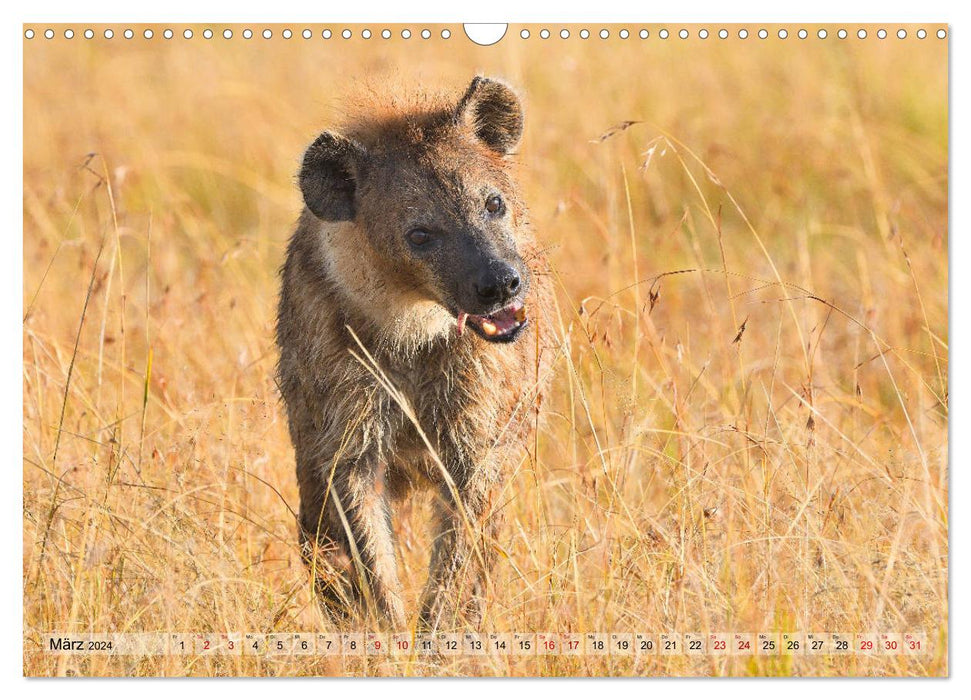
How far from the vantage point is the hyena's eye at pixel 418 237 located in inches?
238

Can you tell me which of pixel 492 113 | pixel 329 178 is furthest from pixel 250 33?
pixel 492 113

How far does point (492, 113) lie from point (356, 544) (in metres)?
1.89

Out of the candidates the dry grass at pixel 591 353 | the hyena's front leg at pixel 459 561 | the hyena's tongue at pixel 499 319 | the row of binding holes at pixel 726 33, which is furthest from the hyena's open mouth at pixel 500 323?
the row of binding holes at pixel 726 33

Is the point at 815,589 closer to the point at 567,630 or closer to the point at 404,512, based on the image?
the point at 567,630

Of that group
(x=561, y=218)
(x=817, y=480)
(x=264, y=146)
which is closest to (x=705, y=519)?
(x=817, y=480)

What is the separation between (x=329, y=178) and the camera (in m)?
6.25

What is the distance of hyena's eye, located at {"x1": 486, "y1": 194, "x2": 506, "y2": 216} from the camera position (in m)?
6.17

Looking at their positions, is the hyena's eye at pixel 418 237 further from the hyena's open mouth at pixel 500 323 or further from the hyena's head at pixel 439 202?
the hyena's open mouth at pixel 500 323

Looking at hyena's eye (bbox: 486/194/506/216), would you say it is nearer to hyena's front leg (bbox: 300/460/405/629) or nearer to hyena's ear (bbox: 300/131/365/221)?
hyena's ear (bbox: 300/131/365/221)

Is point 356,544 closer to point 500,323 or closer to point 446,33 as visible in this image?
point 500,323

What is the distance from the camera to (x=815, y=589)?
5684 mm

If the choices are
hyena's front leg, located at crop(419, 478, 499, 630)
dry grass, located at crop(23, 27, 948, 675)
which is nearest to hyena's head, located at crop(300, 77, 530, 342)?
dry grass, located at crop(23, 27, 948, 675)

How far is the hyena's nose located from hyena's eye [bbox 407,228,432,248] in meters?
0.35

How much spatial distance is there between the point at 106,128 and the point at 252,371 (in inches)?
129
